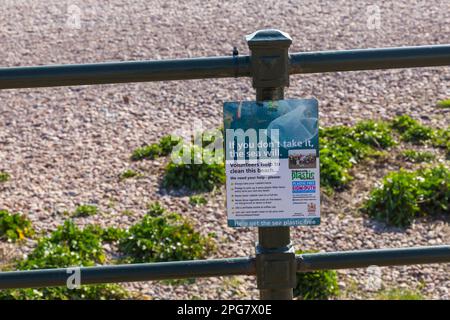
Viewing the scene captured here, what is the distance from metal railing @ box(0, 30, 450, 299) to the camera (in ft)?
8.66

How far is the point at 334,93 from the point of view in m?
6.38

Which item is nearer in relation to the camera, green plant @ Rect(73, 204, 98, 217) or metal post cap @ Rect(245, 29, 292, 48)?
metal post cap @ Rect(245, 29, 292, 48)

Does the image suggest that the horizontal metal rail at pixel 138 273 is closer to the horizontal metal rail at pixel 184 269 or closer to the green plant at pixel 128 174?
the horizontal metal rail at pixel 184 269

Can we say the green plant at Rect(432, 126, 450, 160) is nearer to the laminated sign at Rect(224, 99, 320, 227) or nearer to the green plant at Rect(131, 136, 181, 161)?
the green plant at Rect(131, 136, 181, 161)

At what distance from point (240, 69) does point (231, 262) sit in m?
0.55

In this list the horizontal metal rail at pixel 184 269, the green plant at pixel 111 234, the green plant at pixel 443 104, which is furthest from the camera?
the green plant at pixel 443 104

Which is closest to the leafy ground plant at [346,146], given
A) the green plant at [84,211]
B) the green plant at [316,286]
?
the green plant at [316,286]

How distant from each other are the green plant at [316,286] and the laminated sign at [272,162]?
1.88m

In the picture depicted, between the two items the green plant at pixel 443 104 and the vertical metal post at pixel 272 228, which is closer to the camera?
the vertical metal post at pixel 272 228

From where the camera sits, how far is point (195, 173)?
5.39 metres

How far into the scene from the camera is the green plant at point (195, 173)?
5367 millimetres

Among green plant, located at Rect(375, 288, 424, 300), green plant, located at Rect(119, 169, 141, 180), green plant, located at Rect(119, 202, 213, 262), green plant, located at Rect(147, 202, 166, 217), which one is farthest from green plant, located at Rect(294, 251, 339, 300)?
green plant, located at Rect(119, 169, 141, 180)

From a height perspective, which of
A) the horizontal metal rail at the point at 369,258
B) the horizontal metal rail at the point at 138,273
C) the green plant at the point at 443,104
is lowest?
the horizontal metal rail at the point at 138,273

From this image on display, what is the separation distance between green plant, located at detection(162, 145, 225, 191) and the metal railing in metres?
2.59
